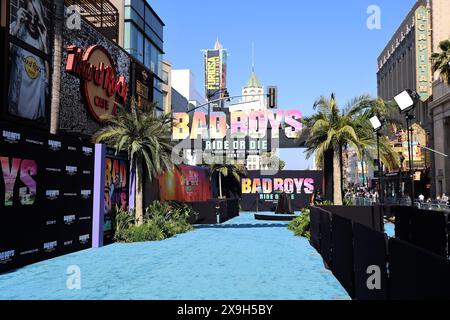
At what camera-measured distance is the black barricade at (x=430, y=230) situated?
1048 centimetres

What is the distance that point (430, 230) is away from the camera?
448 inches

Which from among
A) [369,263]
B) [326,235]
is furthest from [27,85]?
[369,263]

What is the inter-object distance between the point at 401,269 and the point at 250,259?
851 cm

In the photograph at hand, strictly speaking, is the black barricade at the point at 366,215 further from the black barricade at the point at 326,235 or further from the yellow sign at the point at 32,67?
the yellow sign at the point at 32,67

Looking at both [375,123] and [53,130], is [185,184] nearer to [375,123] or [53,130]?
[375,123]

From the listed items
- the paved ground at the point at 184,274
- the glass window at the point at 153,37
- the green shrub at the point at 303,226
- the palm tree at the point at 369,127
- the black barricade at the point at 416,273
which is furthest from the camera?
the glass window at the point at 153,37

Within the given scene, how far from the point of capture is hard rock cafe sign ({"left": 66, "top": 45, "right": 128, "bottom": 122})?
16.9 meters

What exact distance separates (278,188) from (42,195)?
106ft

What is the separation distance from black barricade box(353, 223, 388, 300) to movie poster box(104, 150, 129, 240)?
11.9 metres

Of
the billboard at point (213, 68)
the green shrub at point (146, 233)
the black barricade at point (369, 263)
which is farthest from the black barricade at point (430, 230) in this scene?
the billboard at point (213, 68)

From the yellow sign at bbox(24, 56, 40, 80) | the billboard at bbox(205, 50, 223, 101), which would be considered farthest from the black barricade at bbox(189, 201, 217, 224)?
the billboard at bbox(205, 50, 223, 101)

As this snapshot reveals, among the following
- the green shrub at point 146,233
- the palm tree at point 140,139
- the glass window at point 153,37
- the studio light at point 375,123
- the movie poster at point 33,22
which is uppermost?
the glass window at point 153,37

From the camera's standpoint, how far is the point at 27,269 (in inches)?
451

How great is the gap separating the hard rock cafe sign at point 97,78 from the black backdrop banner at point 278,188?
24.3m
